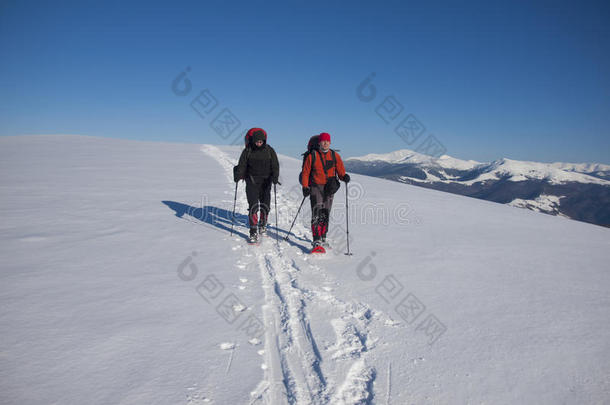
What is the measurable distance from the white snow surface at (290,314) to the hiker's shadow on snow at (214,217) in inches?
7.6

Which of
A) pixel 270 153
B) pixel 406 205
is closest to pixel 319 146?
pixel 270 153

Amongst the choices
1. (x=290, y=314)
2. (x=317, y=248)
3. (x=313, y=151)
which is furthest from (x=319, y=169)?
(x=290, y=314)

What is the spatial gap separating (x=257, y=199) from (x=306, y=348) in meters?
3.94

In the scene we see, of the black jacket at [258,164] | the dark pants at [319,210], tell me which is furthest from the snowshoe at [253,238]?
the dark pants at [319,210]

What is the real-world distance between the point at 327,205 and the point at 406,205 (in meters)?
5.48

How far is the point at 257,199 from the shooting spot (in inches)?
254

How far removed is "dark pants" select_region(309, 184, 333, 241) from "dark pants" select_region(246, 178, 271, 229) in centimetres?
115

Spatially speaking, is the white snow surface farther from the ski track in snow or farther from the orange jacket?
the orange jacket

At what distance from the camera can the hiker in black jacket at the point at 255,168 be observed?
6.16 meters

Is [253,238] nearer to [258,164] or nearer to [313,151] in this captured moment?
[258,164]

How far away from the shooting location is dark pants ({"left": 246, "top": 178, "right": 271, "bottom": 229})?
6227mm

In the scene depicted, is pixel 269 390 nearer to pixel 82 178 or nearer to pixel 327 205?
pixel 327 205

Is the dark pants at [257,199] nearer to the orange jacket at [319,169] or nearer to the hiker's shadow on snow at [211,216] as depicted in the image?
the hiker's shadow on snow at [211,216]

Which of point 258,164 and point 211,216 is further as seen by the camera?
point 211,216
